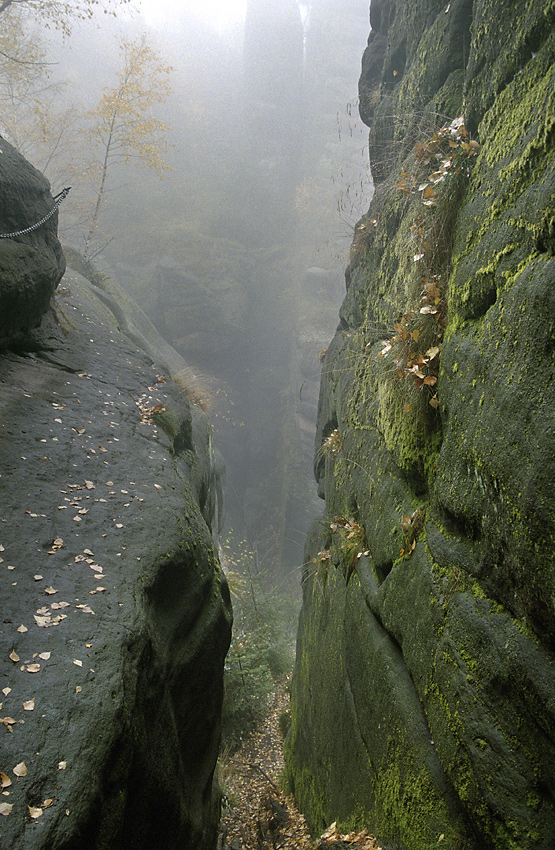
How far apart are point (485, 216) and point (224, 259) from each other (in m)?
26.9

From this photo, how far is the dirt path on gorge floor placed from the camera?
3620mm

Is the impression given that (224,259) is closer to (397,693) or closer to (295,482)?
(295,482)

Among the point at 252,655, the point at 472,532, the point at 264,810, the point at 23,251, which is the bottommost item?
→ the point at 264,810

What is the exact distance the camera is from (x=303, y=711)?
21.0ft

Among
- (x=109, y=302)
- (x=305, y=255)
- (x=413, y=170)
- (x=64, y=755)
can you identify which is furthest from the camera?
(x=305, y=255)

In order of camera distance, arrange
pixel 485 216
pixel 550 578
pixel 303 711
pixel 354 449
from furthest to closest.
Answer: pixel 303 711, pixel 354 449, pixel 485 216, pixel 550 578

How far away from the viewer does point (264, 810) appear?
6438mm

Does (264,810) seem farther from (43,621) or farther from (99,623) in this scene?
(43,621)

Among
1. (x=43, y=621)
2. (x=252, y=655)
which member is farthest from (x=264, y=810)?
(x=43, y=621)

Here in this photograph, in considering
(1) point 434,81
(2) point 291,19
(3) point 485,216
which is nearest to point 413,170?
(1) point 434,81

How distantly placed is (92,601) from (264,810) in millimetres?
5424

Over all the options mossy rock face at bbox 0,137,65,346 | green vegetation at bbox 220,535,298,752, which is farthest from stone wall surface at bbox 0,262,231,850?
green vegetation at bbox 220,535,298,752

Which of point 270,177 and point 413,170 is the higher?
point 270,177

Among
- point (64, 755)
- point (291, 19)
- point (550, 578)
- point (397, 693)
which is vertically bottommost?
point (64, 755)
